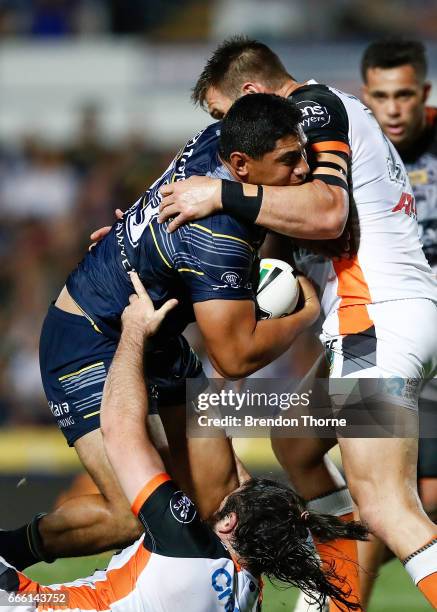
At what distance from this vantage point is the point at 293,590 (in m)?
6.01

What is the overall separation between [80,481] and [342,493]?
3.93m

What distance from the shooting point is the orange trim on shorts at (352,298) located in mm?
4754

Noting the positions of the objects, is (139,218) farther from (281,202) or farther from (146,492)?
(146,492)

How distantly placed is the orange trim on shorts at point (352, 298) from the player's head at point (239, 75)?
0.97 m

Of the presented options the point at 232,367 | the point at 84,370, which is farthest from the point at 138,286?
the point at 84,370

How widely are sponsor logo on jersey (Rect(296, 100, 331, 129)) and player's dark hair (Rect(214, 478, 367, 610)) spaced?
1.71 metres

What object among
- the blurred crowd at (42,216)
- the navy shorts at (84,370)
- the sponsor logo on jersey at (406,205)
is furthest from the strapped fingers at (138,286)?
the blurred crowd at (42,216)

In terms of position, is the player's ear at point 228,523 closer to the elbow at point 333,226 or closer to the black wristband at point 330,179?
the elbow at point 333,226

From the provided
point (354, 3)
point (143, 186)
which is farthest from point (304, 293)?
point (354, 3)

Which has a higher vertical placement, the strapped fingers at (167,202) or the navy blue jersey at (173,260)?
the strapped fingers at (167,202)

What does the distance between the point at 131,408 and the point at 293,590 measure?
8.45 ft

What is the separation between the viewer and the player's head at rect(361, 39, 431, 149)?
656 centimetres

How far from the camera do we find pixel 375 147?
15.8 feet

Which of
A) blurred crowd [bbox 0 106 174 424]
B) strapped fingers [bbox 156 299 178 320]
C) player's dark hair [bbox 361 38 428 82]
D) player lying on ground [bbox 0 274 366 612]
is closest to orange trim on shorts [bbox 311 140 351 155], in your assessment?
strapped fingers [bbox 156 299 178 320]
